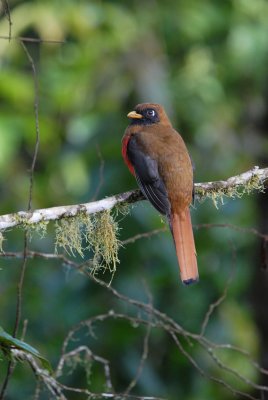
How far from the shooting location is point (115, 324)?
6.43 meters

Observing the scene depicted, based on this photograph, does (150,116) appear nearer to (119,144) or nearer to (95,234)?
(119,144)

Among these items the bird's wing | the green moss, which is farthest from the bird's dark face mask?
the green moss

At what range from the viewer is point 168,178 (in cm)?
481

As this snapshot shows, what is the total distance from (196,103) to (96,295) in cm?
392

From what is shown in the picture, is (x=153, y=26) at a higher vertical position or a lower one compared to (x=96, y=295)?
higher

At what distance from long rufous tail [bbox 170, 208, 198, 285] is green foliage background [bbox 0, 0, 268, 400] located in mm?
566

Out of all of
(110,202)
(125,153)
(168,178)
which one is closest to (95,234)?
(110,202)

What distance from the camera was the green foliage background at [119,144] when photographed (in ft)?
21.3

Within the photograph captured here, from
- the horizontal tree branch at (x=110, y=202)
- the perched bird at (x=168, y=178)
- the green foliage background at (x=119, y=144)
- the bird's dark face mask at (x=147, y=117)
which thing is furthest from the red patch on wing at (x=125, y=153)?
the horizontal tree branch at (x=110, y=202)

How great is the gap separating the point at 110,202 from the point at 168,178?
38.0 inches

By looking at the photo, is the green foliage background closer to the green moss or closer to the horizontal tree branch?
the horizontal tree branch

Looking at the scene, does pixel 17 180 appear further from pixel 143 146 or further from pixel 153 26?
pixel 143 146

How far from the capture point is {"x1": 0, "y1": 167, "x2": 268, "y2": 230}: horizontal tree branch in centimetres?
351

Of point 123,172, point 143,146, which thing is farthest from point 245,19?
point 143,146
